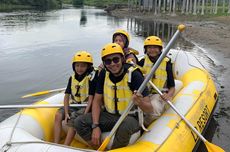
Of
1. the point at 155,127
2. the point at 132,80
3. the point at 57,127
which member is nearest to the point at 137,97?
the point at 132,80

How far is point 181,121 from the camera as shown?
552 centimetres

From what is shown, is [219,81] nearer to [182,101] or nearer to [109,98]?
[182,101]

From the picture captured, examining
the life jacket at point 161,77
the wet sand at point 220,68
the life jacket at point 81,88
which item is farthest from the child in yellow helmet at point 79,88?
the wet sand at point 220,68

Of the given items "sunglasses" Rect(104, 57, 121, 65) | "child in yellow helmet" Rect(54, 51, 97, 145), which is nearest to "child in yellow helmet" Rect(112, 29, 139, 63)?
"child in yellow helmet" Rect(54, 51, 97, 145)

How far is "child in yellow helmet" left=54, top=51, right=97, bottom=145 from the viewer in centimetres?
538

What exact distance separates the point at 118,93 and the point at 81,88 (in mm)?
890

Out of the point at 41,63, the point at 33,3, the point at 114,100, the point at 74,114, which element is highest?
the point at 33,3

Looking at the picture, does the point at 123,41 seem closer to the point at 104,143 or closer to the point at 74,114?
the point at 74,114

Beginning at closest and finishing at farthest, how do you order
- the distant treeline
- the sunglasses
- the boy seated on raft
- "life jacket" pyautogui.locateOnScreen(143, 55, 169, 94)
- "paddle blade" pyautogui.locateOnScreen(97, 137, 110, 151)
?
1. "paddle blade" pyautogui.locateOnScreen(97, 137, 110, 151)
2. the sunglasses
3. the boy seated on raft
4. "life jacket" pyautogui.locateOnScreen(143, 55, 169, 94)
5. the distant treeline

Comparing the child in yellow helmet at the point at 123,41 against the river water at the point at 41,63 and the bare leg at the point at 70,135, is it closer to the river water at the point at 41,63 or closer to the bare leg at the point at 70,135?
the bare leg at the point at 70,135

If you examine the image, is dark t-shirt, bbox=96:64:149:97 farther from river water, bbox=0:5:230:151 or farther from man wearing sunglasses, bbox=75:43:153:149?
river water, bbox=0:5:230:151

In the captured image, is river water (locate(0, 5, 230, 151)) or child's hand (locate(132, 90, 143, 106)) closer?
child's hand (locate(132, 90, 143, 106))

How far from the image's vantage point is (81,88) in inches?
219

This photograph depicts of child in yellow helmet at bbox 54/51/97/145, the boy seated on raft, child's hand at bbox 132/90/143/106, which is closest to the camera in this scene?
child's hand at bbox 132/90/143/106
